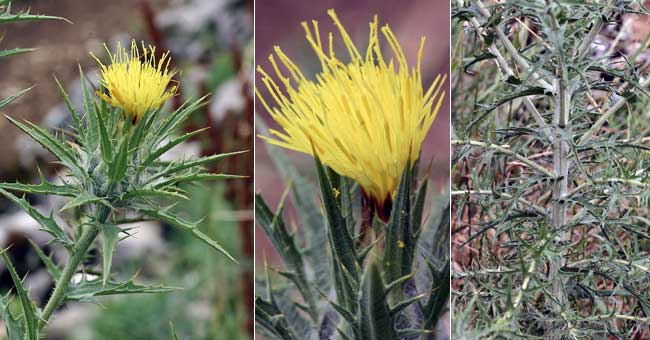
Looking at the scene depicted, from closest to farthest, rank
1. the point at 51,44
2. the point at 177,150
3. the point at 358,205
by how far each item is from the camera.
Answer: the point at 358,205, the point at 51,44, the point at 177,150

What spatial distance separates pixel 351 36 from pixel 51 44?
34.2 inches

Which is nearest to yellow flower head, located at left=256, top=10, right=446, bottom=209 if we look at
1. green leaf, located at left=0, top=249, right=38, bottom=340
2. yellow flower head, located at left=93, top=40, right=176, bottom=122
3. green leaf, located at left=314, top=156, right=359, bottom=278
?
green leaf, located at left=314, top=156, right=359, bottom=278

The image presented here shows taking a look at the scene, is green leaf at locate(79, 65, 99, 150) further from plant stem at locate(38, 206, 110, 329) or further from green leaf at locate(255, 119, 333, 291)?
green leaf at locate(255, 119, 333, 291)

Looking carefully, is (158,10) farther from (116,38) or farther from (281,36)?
(281,36)

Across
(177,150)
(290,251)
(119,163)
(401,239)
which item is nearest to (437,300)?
(401,239)

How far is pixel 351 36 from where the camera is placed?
4.67 ft

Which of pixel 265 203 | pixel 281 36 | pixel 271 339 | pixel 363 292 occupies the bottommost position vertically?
pixel 271 339

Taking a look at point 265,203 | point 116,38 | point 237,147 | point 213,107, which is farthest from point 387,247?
point 213,107

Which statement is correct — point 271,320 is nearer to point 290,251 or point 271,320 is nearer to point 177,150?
point 290,251

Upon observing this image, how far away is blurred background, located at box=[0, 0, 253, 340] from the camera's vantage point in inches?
71.5

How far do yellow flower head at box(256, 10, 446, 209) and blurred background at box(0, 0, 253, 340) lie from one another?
1.37 ft

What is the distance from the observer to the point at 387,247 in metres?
1.27

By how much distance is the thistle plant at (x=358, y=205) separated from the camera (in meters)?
1.27

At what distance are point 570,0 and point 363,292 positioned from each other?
1.82 ft
